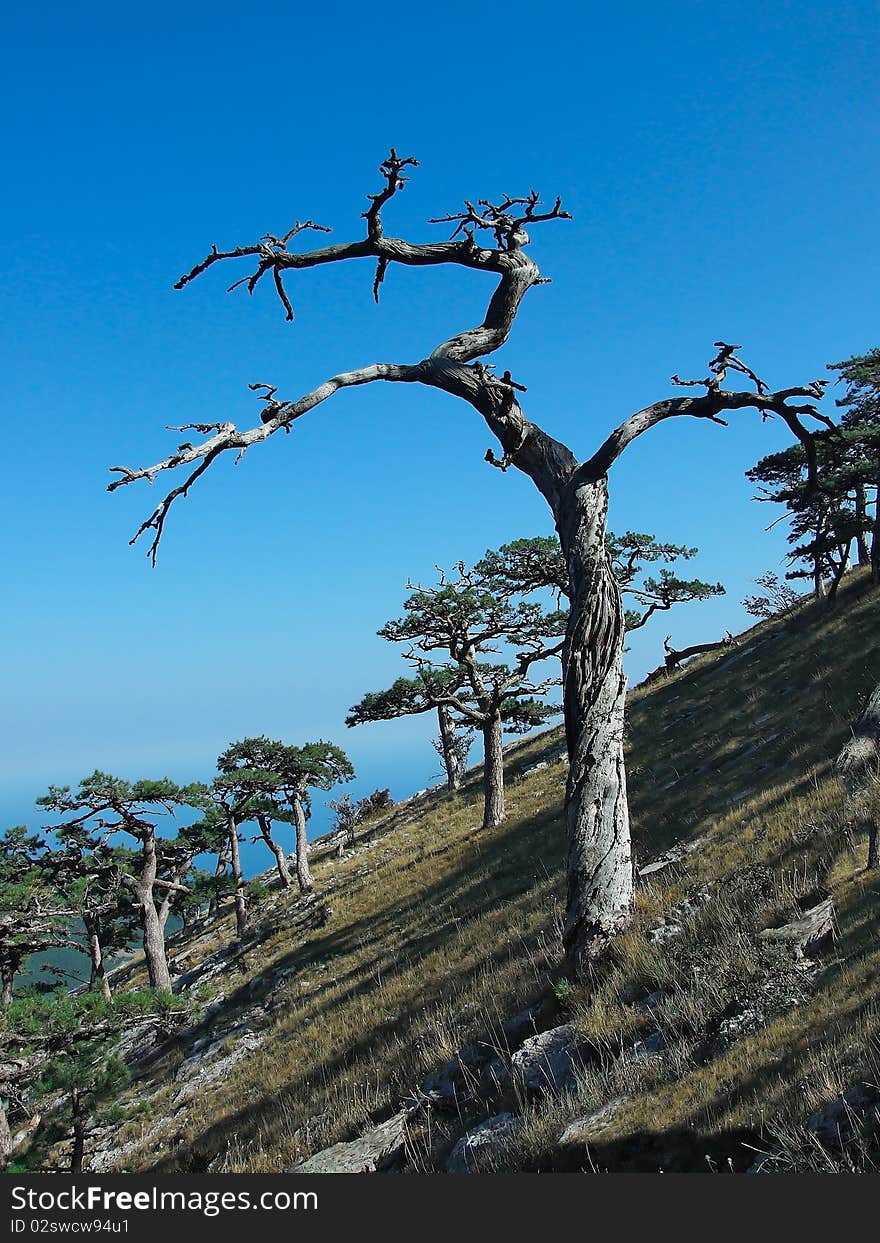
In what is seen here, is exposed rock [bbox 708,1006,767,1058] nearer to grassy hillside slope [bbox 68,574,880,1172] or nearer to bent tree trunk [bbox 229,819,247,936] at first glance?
grassy hillside slope [bbox 68,574,880,1172]

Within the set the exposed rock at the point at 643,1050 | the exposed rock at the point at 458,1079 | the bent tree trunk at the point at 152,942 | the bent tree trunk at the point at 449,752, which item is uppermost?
the bent tree trunk at the point at 449,752

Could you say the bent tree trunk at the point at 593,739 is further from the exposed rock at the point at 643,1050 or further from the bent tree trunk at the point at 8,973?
the bent tree trunk at the point at 8,973

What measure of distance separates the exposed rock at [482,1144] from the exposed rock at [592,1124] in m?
0.55

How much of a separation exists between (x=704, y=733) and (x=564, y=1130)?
60.5 ft

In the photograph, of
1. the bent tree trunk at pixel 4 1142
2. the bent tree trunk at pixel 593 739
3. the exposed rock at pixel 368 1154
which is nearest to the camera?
the exposed rock at pixel 368 1154

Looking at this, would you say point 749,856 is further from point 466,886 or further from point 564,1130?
point 466,886

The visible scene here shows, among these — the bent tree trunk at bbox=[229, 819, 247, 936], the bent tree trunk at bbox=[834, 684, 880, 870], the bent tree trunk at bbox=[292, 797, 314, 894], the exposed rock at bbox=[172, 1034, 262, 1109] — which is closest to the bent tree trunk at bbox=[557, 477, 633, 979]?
the bent tree trunk at bbox=[834, 684, 880, 870]

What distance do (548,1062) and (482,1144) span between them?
3.37 feet

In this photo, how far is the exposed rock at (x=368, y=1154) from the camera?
21.6 feet

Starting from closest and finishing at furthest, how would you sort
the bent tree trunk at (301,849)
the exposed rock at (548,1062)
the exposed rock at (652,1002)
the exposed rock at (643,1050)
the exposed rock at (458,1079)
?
the exposed rock at (643,1050)
the exposed rock at (548,1062)
the exposed rock at (652,1002)
the exposed rock at (458,1079)
the bent tree trunk at (301,849)

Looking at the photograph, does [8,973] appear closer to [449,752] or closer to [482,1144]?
[449,752]

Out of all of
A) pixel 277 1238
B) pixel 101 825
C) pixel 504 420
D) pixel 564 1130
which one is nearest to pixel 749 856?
pixel 564 1130

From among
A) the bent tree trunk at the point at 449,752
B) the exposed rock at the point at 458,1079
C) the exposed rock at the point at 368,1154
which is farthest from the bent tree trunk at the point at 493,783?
the exposed rock at the point at 368,1154

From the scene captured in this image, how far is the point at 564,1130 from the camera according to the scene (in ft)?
17.5
